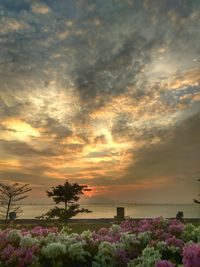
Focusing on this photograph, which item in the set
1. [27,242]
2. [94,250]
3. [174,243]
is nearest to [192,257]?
[174,243]

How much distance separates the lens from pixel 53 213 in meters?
27.2

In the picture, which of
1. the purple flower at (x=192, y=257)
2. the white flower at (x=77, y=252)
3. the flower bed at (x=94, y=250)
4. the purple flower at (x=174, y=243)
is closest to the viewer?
the purple flower at (x=192, y=257)

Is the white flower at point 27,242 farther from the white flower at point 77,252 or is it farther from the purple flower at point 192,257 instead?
the purple flower at point 192,257

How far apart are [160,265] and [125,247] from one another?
2601mm

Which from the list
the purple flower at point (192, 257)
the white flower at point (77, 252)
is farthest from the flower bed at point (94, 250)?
the purple flower at point (192, 257)

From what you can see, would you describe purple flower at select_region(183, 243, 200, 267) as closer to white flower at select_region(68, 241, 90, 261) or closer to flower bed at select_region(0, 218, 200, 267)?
flower bed at select_region(0, 218, 200, 267)

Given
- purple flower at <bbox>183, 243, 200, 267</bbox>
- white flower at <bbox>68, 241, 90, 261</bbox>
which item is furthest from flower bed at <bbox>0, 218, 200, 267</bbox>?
purple flower at <bbox>183, 243, 200, 267</bbox>

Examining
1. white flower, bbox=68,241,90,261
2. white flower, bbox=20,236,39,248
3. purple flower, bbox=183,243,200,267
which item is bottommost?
purple flower, bbox=183,243,200,267

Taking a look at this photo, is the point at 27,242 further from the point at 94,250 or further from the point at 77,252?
the point at 94,250

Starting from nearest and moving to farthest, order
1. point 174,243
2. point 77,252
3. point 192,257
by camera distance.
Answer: point 192,257
point 77,252
point 174,243

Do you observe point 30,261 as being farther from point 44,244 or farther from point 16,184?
point 16,184

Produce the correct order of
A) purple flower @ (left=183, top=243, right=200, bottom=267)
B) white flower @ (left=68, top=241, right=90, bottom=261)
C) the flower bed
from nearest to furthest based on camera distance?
purple flower @ (left=183, top=243, right=200, bottom=267)
the flower bed
white flower @ (left=68, top=241, right=90, bottom=261)

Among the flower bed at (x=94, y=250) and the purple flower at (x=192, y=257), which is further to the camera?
the flower bed at (x=94, y=250)

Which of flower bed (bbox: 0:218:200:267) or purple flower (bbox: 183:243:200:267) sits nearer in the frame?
purple flower (bbox: 183:243:200:267)
